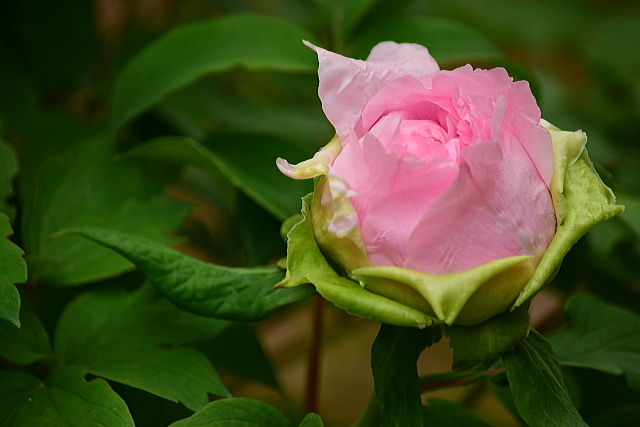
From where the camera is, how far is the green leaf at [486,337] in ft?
0.83

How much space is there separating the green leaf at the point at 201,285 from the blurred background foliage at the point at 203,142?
63 millimetres

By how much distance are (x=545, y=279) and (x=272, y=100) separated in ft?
2.46

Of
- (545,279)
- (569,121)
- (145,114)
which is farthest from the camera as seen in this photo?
(569,121)

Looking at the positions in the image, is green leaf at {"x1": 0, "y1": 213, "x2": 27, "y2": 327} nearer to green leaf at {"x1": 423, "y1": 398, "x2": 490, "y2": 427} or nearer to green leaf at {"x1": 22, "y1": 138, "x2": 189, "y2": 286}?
green leaf at {"x1": 22, "y1": 138, "x2": 189, "y2": 286}

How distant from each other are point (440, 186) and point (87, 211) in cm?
31

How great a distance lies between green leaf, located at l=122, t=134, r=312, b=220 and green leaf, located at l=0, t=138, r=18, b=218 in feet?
0.30

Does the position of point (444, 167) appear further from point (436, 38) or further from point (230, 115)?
point (230, 115)

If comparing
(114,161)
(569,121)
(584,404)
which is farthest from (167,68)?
(569,121)

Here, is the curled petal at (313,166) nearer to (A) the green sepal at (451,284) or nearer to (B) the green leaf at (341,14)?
(A) the green sepal at (451,284)

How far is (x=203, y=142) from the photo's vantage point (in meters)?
0.55

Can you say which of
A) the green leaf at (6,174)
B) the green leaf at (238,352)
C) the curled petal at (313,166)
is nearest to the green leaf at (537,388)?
the curled petal at (313,166)

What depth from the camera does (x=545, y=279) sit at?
9.3 inches

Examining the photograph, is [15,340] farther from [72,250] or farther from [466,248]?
[466,248]

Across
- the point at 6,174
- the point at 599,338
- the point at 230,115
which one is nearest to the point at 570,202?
the point at 599,338
